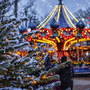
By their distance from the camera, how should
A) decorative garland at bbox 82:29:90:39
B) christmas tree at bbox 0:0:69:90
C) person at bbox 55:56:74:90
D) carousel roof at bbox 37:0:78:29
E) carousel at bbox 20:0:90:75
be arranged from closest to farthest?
christmas tree at bbox 0:0:69:90, person at bbox 55:56:74:90, carousel at bbox 20:0:90:75, decorative garland at bbox 82:29:90:39, carousel roof at bbox 37:0:78:29

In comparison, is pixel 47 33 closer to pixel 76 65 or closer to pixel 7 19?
pixel 76 65

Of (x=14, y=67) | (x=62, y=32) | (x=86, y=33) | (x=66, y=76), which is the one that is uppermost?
(x=62, y=32)

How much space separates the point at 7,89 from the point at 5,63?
282mm

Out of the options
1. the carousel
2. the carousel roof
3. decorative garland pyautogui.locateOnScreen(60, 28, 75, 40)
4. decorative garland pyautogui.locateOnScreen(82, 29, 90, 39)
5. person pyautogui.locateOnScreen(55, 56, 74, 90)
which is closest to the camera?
person pyautogui.locateOnScreen(55, 56, 74, 90)

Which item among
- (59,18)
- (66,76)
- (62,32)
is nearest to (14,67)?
(66,76)

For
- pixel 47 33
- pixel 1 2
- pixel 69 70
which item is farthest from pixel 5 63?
pixel 47 33

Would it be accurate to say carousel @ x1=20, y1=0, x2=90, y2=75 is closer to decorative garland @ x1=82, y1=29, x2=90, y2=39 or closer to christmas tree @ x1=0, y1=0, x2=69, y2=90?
decorative garland @ x1=82, y1=29, x2=90, y2=39

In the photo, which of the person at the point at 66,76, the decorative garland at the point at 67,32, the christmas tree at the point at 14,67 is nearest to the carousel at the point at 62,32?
the decorative garland at the point at 67,32

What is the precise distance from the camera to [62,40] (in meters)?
16.1

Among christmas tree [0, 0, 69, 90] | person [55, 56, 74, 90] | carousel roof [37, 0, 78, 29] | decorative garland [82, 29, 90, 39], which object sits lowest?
person [55, 56, 74, 90]

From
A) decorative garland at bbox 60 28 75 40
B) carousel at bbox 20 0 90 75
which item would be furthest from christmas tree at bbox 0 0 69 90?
decorative garland at bbox 60 28 75 40

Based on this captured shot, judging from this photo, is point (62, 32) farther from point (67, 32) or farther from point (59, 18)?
point (59, 18)

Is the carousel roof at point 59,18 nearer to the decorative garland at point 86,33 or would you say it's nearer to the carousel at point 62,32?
the carousel at point 62,32

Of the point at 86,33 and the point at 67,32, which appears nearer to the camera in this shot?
the point at 67,32
